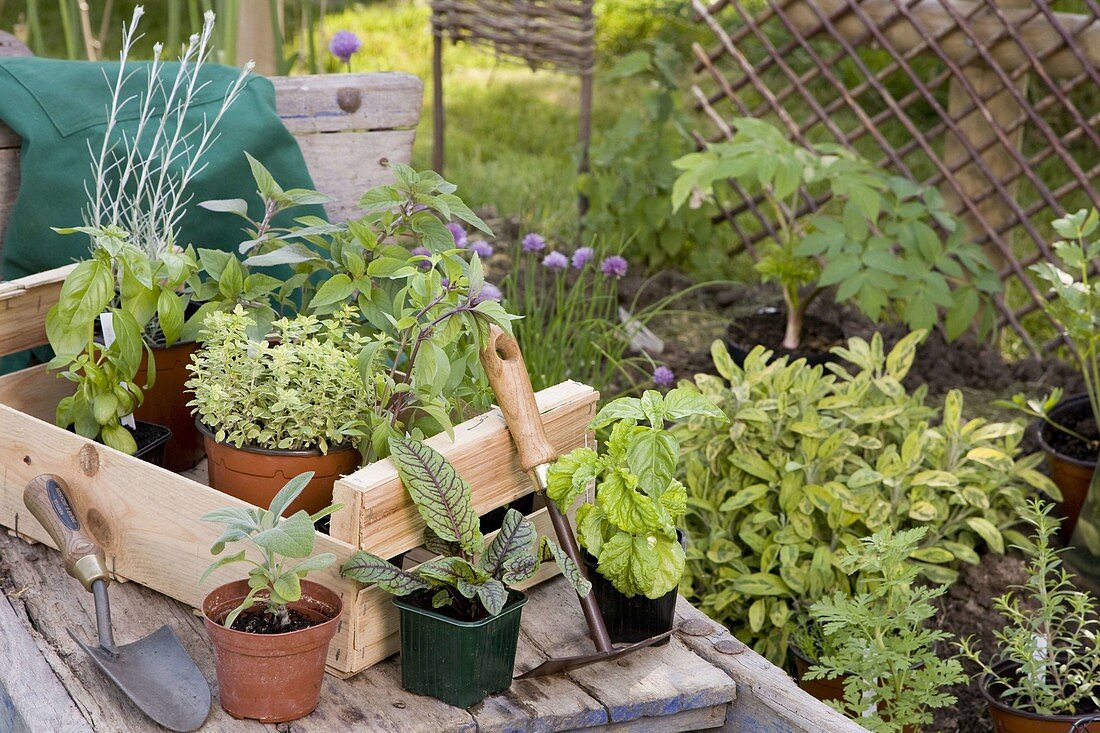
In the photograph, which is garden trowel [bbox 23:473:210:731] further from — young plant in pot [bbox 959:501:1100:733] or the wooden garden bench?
young plant in pot [bbox 959:501:1100:733]

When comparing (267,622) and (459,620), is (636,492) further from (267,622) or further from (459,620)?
(267,622)

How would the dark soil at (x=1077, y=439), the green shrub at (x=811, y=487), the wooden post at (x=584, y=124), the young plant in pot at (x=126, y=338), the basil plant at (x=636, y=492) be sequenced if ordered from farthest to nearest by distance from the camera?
the wooden post at (x=584, y=124) < the dark soil at (x=1077, y=439) < the green shrub at (x=811, y=487) < the young plant in pot at (x=126, y=338) < the basil plant at (x=636, y=492)

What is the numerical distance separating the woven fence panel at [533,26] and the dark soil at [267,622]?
2555mm

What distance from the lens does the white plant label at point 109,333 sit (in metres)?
1.64

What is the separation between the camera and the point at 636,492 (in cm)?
142

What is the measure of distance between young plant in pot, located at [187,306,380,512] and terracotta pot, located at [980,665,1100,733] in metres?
1.11

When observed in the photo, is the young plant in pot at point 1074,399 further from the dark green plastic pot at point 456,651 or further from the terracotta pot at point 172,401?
the terracotta pot at point 172,401

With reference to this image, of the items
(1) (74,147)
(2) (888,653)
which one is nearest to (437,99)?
(1) (74,147)

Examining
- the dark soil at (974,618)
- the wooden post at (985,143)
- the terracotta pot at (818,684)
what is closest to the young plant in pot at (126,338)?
the terracotta pot at (818,684)

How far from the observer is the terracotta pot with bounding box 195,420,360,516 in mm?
1444

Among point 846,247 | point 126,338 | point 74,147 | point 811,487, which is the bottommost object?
point 811,487

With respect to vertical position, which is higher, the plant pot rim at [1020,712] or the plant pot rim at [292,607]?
the plant pot rim at [292,607]

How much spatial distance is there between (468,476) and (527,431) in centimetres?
9

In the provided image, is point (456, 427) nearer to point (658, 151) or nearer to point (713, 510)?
point (713, 510)
